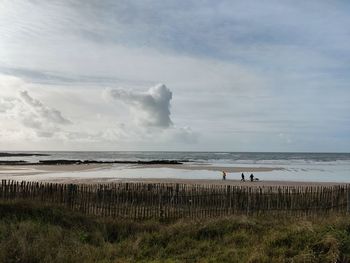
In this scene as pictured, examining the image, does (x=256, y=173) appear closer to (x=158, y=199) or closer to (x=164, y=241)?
(x=158, y=199)

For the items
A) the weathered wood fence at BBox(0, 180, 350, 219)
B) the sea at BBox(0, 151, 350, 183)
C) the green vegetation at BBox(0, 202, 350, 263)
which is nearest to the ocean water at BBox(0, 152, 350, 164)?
the sea at BBox(0, 151, 350, 183)

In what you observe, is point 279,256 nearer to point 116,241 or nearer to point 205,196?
point 116,241

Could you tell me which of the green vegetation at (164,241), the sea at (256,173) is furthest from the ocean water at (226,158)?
the green vegetation at (164,241)

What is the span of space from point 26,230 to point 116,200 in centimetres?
498

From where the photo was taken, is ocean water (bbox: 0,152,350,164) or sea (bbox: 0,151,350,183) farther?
ocean water (bbox: 0,152,350,164)

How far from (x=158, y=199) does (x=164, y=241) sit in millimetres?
4618

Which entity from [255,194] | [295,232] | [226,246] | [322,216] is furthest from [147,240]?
[322,216]

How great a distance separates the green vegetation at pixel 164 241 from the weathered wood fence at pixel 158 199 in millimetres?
2255

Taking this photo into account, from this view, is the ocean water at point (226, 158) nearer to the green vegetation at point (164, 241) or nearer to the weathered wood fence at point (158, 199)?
the weathered wood fence at point (158, 199)

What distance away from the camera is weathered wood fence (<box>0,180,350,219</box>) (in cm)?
1402

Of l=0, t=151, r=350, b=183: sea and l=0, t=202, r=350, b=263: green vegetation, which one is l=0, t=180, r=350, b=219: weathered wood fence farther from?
l=0, t=151, r=350, b=183: sea

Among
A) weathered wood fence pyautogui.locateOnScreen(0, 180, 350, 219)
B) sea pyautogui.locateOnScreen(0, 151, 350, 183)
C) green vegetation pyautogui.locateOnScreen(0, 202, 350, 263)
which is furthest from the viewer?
sea pyautogui.locateOnScreen(0, 151, 350, 183)

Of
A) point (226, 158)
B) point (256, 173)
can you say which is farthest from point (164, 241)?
point (226, 158)

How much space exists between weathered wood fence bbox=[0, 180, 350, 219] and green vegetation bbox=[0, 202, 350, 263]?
2.26 m
